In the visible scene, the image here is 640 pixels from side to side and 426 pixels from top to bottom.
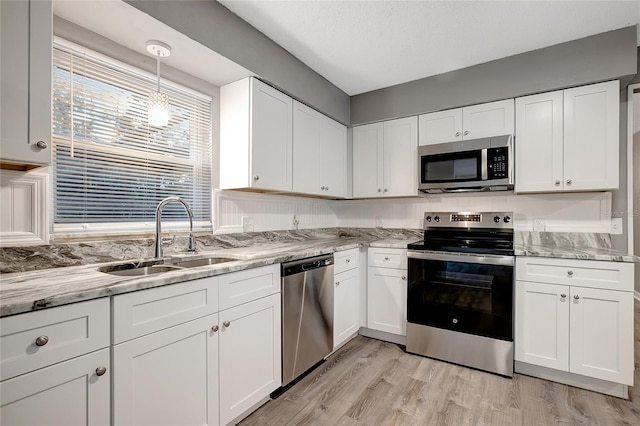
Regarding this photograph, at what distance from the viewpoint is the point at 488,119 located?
107 inches

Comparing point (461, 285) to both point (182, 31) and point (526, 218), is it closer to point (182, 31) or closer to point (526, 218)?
point (526, 218)

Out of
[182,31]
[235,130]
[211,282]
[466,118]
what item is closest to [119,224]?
[211,282]

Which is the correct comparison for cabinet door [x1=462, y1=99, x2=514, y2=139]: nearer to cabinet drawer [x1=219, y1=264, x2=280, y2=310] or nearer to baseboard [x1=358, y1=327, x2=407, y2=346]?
baseboard [x1=358, y1=327, x2=407, y2=346]

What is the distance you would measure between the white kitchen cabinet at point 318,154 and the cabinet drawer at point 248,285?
997 millimetres

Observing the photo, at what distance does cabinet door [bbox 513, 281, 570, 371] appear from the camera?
217 cm

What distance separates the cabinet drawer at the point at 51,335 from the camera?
0.92 m

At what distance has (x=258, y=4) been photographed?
1.90 meters

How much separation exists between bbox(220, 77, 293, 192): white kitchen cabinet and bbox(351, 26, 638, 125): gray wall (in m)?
1.23

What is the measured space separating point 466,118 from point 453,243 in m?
1.15

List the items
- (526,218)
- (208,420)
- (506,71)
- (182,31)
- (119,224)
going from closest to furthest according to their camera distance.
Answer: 1. (208,420)
2. (182,31)
3. (119,224)
4. (506,71)
5. (526,218)

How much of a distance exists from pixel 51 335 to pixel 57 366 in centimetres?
11

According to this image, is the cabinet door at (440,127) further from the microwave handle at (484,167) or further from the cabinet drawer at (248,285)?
the cabinet drawer at (248,285)

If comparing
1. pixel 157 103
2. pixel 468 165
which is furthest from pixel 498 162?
pixel 157 103

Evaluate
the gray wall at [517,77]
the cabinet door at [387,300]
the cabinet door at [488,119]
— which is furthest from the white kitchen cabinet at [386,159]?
the cabinet door at [387,300]
